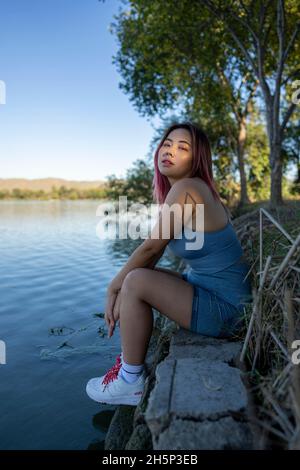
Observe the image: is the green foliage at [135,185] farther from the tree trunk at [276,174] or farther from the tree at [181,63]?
the tree trunk at [276,174]

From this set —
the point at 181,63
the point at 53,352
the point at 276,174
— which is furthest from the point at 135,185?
the point at 53,352

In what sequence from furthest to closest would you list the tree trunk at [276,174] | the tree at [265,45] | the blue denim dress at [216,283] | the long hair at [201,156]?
1. the tree trunk at [276,174]
2. the tree at [265,45]
3. the long hair at [201,156]
4. the blue denim dress at [216,283]

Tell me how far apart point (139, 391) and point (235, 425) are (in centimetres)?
101

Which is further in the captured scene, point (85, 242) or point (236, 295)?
point (85, 242)

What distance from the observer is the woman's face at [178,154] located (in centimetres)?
269

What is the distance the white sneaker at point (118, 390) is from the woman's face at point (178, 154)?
1355 millimetres

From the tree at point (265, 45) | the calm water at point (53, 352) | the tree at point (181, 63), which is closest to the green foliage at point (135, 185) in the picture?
the tree at point (181, 63)

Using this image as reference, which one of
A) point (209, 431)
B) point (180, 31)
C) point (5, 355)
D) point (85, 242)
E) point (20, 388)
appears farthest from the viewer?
point (85, 242)

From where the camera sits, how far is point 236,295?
2.46 m

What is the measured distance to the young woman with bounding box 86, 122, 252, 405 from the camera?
2326 mm

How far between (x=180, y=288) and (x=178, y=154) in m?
0.94

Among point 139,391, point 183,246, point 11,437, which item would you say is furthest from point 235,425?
point 11,437

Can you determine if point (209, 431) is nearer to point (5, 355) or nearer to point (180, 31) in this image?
point (5, 355)

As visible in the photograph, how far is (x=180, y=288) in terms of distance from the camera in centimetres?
238
